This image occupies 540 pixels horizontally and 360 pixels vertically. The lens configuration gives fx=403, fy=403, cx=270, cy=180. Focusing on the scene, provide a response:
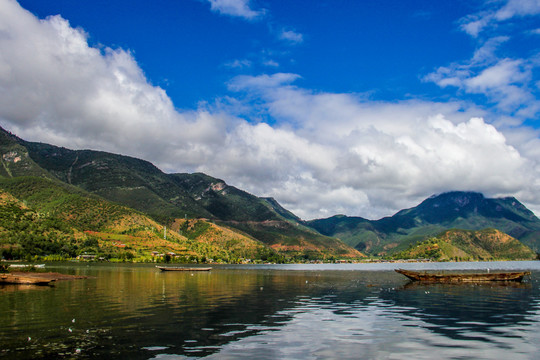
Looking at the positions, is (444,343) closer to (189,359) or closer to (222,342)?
(222,342)

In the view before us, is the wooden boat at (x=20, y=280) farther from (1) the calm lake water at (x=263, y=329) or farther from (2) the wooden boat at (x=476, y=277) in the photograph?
(2) the wooden boat at (x=476, y=277)

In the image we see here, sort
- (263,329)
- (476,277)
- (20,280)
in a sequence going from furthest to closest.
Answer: (476,277)
(20,280)
(263,329)

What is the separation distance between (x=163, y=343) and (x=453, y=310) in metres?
36.6

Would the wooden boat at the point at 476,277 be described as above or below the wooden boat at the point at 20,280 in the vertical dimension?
below

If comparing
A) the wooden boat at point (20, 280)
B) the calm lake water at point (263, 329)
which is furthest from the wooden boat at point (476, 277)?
the wooden boat at point (20, 280)

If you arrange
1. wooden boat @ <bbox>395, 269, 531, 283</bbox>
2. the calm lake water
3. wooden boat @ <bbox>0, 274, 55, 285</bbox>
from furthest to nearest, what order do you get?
wooden boat @ <bbox>395, 269, 531, 283</bbox>, wooden boat @ <bbox>0, 274, 55, 285</bbox>, the calm lake water

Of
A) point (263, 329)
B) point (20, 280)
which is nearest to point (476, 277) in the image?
point (263, 329)

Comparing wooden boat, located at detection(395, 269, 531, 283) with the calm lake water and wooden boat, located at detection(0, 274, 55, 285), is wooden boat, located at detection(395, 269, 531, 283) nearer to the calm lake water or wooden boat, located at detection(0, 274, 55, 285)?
the calm lake water

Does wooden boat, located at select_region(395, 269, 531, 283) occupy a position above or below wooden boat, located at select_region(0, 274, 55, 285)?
below

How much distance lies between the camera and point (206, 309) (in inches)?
1925

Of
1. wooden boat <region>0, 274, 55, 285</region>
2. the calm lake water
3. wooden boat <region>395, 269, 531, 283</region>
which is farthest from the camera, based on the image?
wooden boat <region>395, 269, 531, 283</region>

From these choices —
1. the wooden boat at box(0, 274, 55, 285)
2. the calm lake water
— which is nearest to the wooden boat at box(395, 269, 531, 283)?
the calm lake water

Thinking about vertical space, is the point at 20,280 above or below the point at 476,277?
above

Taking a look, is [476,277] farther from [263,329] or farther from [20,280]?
[20,280]
